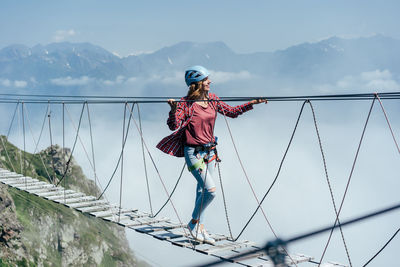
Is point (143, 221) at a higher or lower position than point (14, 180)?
lower

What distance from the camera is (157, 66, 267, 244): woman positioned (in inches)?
254

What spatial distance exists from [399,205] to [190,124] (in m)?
4.09

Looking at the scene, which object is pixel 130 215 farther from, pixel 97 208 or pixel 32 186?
pixel 32 186

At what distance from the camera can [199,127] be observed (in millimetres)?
6551

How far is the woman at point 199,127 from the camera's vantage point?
6445 millimetres

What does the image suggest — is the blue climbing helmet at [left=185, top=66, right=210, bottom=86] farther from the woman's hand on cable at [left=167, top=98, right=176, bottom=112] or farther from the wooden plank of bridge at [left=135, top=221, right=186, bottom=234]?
the wooden plank of bridge at [left=135, top=221, right=186, bottom=234]

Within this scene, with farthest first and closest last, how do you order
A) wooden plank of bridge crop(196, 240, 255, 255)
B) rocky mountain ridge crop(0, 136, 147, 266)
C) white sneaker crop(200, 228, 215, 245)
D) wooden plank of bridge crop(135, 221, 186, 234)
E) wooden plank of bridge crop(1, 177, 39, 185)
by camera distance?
rocky mountain ridge crop(0, 136, 147, 266), wooden plank of bridge crop(1, 177, 39, 185), wooden plank of bridge crop(135, 221, 186, 234), white sneaker crop(200, 228, 215, 245), wooden plank of bridge crop(196, 240, 255, 255)

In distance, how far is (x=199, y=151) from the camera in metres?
6.55

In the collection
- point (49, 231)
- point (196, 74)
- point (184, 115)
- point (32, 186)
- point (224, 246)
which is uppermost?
point (196, 74)

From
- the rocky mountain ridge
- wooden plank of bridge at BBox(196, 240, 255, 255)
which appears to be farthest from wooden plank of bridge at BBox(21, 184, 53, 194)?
the rocky mountain ridge

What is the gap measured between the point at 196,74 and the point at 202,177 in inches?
54.7

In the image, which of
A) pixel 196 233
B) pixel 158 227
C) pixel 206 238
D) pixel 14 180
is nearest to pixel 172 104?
pixel 196 233

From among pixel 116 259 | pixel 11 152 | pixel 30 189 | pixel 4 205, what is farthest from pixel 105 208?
pixel 116 259

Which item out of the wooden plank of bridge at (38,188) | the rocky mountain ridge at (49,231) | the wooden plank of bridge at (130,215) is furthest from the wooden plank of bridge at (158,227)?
the rocky mountain ridge at (49,231)
